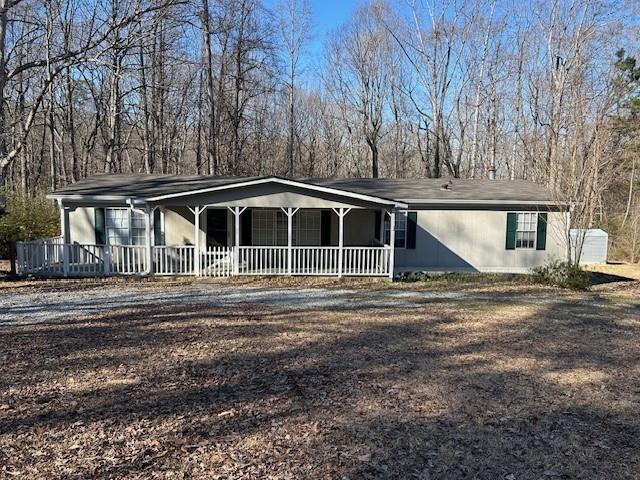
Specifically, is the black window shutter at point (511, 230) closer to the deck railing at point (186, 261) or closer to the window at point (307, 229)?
the deck railing at point (186, 261)

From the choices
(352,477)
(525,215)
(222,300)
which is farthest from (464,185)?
(352,477)

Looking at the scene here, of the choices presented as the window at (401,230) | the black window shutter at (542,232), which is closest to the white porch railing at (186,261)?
the window at (401,230)

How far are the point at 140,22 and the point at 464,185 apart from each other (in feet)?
37.0

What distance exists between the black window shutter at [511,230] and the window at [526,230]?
11 centimetres

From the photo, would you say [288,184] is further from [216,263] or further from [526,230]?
[526,230]

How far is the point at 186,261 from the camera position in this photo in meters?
13.6

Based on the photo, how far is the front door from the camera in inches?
576

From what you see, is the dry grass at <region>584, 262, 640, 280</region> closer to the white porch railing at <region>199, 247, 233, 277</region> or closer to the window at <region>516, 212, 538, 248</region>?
the window at <region>516, 212, 538, 248</region>

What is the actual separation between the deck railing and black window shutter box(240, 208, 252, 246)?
1.06 m

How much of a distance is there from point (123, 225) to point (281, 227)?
4763mm

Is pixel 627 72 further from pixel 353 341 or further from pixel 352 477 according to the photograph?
pixel 352 477

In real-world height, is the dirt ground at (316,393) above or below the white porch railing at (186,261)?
below

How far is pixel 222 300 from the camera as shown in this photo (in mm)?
10234

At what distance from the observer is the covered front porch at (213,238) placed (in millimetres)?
13016
